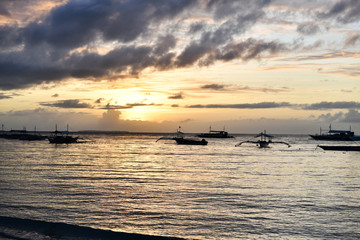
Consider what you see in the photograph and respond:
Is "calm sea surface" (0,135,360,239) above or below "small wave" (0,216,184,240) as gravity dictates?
below

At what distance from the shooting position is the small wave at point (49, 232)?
18.4 meters

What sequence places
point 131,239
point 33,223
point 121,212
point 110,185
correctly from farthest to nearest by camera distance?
point 110,185
point 121,212
point 33,223
point 131,239

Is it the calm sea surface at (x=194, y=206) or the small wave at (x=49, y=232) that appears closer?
the small wave at (x=49, y=232)

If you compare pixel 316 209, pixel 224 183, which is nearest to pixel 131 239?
pixel 316 209

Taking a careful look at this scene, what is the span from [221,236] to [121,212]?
848cm

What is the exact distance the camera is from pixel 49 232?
1909 centimetres

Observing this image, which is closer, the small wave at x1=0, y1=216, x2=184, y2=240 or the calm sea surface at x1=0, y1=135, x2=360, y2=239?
the small wave at x1=0, y1=216, x2=184, y2=240

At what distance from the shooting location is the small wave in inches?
725

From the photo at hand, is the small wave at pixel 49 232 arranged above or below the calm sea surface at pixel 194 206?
above

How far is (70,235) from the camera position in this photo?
18844 millimetres

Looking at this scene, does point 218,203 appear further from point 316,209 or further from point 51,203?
point 51,203

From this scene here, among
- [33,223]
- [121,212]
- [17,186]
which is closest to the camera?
[33,223]

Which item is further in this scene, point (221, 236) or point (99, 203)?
point (99, 203)

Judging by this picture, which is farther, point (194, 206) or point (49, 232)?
point (194, 206)
